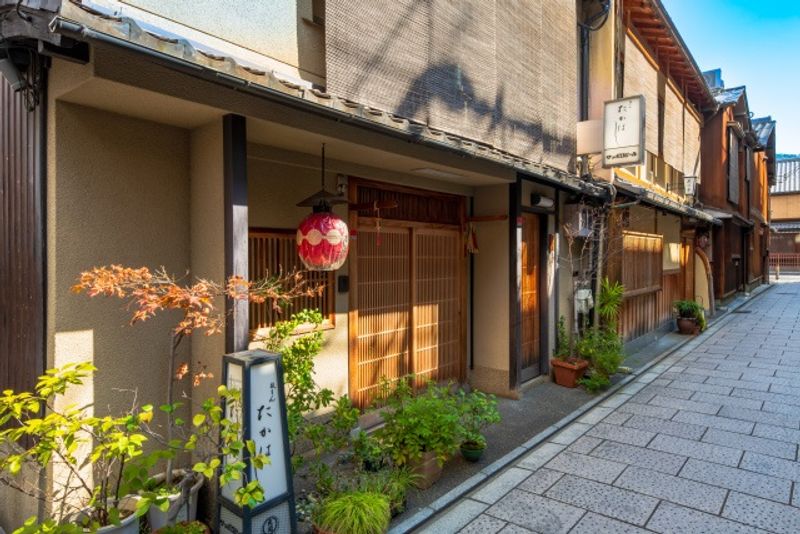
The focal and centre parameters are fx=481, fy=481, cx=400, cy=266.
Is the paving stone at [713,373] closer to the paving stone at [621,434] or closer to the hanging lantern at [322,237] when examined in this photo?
the paving stone at [621,434]

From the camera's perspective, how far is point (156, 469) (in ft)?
14.5

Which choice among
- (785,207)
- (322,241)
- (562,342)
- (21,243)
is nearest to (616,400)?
(562,342)

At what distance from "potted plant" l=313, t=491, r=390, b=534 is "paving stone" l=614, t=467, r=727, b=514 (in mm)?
2772

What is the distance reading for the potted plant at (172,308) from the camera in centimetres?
345

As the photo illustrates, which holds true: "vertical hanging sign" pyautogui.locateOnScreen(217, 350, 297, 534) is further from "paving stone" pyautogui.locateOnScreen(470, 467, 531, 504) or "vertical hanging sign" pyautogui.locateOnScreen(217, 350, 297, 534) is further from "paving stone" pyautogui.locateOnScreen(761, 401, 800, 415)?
"paving stone" pyautogui.locateOnScreen(761, 401, 800, 415)

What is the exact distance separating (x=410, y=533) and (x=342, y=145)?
3.89 meters

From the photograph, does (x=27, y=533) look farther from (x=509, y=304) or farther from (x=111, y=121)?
(x=509, y=304)

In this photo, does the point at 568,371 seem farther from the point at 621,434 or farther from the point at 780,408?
the point at 780,408

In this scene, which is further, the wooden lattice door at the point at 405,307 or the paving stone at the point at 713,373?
the paving stone at the point at 713,373

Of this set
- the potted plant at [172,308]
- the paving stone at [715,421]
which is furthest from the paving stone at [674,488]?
the potted plant at [172,308]

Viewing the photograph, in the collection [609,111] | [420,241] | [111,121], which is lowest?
[420,241]

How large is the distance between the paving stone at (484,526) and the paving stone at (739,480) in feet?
7.93

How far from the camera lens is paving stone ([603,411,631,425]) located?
7.19 metres

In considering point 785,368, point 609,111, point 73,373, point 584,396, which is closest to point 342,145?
point 73,373
